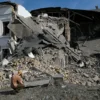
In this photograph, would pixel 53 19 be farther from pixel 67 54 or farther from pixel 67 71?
pixel 67 71

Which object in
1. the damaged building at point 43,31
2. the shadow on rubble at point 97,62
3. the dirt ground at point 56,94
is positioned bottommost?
the dirt ground at point 56,94

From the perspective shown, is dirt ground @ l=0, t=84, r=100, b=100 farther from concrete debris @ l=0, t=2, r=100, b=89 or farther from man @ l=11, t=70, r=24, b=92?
concrete debris @ l=0, t=2, r=100, b=89

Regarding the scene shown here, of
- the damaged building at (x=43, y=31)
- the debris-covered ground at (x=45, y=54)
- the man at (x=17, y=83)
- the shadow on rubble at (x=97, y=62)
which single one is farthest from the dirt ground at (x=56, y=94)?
the shadow on rubble at (x=97, y=62)

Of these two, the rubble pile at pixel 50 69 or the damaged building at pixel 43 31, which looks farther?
the damaged building at pixel 43 31

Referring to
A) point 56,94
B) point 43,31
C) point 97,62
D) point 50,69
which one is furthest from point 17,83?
point 43,31

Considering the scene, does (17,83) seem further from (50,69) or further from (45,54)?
(45,54)

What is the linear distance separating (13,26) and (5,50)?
7.76 feet

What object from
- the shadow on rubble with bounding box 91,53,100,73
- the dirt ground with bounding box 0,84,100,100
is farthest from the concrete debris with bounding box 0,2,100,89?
the dirt ground with bounding box 0,84,100,100

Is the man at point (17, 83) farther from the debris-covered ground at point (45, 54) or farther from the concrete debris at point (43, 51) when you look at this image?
the concrete debris at point (43, 51)

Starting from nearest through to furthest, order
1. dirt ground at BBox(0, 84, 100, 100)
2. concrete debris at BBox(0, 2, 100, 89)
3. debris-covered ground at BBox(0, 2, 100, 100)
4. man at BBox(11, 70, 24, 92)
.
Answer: dirt ground at BBox(0, 84, 100, 100) < man at BBox(11, 70, 24, 92) < debris-covered ground at BBox(0, 2, 100, 100) < concrete debris at BBox(0, 2, 100, 89)

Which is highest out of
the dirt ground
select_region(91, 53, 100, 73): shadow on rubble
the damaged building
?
the damaged building

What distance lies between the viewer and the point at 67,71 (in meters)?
22.9

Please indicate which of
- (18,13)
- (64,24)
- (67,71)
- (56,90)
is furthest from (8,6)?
(56,90)

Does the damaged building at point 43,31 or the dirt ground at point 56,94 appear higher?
the damaged building at point 43,31
